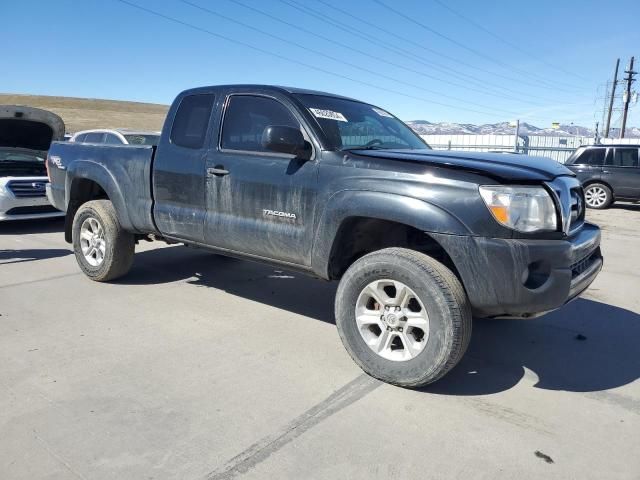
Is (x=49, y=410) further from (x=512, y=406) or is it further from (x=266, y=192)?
(x=512, y=406)

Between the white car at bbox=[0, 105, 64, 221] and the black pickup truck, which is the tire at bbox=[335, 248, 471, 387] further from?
the white car at bbox=[0, 105, 64, 221]

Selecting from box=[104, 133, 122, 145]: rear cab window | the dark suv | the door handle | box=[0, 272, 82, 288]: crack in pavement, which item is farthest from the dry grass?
the door handle

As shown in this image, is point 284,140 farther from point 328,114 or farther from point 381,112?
point 381,112

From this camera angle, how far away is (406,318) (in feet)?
10.5

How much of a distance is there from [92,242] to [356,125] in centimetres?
313

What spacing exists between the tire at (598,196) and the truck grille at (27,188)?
13017 mm

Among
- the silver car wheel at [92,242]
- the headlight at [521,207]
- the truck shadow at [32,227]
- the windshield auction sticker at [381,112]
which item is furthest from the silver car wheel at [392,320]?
the truck shadow at [32,227]

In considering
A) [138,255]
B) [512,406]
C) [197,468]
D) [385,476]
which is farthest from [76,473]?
[138,255]

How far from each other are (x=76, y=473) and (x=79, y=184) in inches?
155

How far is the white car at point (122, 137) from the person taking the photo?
9.84 metres

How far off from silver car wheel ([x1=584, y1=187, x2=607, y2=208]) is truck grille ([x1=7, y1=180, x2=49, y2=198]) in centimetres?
1302

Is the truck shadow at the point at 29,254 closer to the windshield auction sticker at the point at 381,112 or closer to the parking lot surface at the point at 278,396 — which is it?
the parking lot surface at the point at 278,396

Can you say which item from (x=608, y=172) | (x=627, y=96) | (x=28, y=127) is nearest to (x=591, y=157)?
(x=608, y=172)

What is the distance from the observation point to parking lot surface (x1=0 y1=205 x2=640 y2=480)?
8.12ft
